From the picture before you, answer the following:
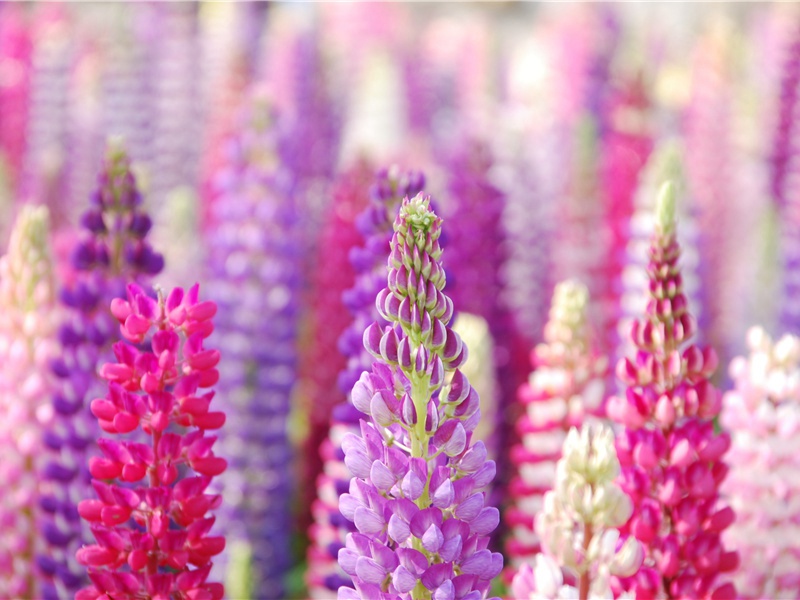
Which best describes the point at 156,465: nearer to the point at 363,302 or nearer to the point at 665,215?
the point at 363,302

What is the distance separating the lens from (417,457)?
3.70ft

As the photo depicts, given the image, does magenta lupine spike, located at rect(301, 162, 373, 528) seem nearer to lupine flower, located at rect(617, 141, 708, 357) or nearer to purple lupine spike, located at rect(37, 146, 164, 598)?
lupine flower, located at rect(617, 141, 708, 357)

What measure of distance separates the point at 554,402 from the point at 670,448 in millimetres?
547

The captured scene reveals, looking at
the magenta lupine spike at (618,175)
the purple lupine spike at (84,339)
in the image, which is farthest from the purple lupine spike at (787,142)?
the purple lupine spike at (84,339)

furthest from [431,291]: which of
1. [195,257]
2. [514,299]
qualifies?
[514,299]

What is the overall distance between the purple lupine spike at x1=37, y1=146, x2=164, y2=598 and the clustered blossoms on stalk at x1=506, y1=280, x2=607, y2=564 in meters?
0.67

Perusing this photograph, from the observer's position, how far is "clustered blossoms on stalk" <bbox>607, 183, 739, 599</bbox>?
4.29 ft

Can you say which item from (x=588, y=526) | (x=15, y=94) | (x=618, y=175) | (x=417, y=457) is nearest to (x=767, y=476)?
(x=588, y=526)

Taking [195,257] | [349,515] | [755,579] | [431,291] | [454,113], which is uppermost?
[454,113]

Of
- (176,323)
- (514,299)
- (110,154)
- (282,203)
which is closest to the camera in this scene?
(176,323)

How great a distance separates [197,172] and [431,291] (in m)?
2.76

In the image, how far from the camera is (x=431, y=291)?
43.3 inches

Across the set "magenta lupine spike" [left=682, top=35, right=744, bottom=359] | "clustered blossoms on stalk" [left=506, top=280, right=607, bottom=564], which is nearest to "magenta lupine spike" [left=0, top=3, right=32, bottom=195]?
"clustered blossoms on stalk" [left=506, top=280, right=607, bottom=564]

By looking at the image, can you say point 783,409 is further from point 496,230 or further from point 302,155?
point 302,155
